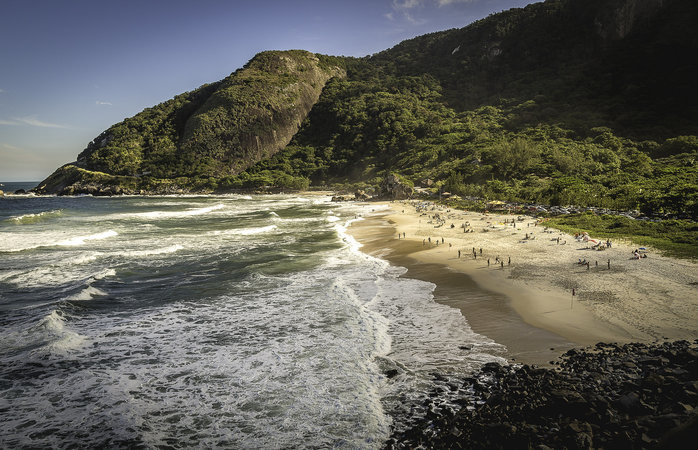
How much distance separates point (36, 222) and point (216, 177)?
82.9 metres

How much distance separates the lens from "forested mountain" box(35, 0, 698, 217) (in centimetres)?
6366

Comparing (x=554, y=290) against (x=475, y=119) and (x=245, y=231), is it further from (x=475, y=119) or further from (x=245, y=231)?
(x=475, y=119)

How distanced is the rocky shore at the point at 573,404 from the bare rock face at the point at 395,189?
61746 millimetres

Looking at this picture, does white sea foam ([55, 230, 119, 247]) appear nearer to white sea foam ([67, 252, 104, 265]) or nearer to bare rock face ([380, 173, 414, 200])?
white sea foam ([67, 252, 104, 265])

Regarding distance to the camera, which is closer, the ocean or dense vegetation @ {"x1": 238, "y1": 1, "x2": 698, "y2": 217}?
A: the ocean

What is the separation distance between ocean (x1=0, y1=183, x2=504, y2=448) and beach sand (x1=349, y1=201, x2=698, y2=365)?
1327 mm

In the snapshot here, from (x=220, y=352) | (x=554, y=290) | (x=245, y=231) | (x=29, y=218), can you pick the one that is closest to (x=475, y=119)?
(x=245, y=231)

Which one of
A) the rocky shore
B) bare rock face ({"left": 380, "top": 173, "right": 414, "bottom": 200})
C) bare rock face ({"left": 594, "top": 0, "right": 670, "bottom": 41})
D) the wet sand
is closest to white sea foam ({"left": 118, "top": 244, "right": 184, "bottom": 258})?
the wet sand

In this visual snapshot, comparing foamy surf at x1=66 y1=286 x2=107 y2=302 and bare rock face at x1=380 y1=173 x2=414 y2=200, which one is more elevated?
bare rock face at x1=380 y1=173 x2=414 y2=200

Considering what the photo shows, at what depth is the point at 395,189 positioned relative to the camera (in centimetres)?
7125

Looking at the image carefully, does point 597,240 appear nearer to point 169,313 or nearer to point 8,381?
point 169,313

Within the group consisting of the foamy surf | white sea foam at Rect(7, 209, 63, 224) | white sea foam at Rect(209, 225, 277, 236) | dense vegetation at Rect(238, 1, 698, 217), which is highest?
dense vegetation at Rect(238, 1, 698, 217)

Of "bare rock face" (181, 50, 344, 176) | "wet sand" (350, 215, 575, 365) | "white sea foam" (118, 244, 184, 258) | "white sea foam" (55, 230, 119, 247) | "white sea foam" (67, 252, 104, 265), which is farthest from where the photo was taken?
"bare rock face" (181, 50, 344, 176)

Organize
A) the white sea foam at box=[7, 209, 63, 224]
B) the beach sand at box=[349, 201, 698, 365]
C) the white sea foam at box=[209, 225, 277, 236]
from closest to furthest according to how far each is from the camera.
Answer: the beach sand at box=[349, 201, 698, 365] → the white sea foam at box=[209, 225, 277, 236] → the white sea foam at box=[7, 209, 63, 224]
